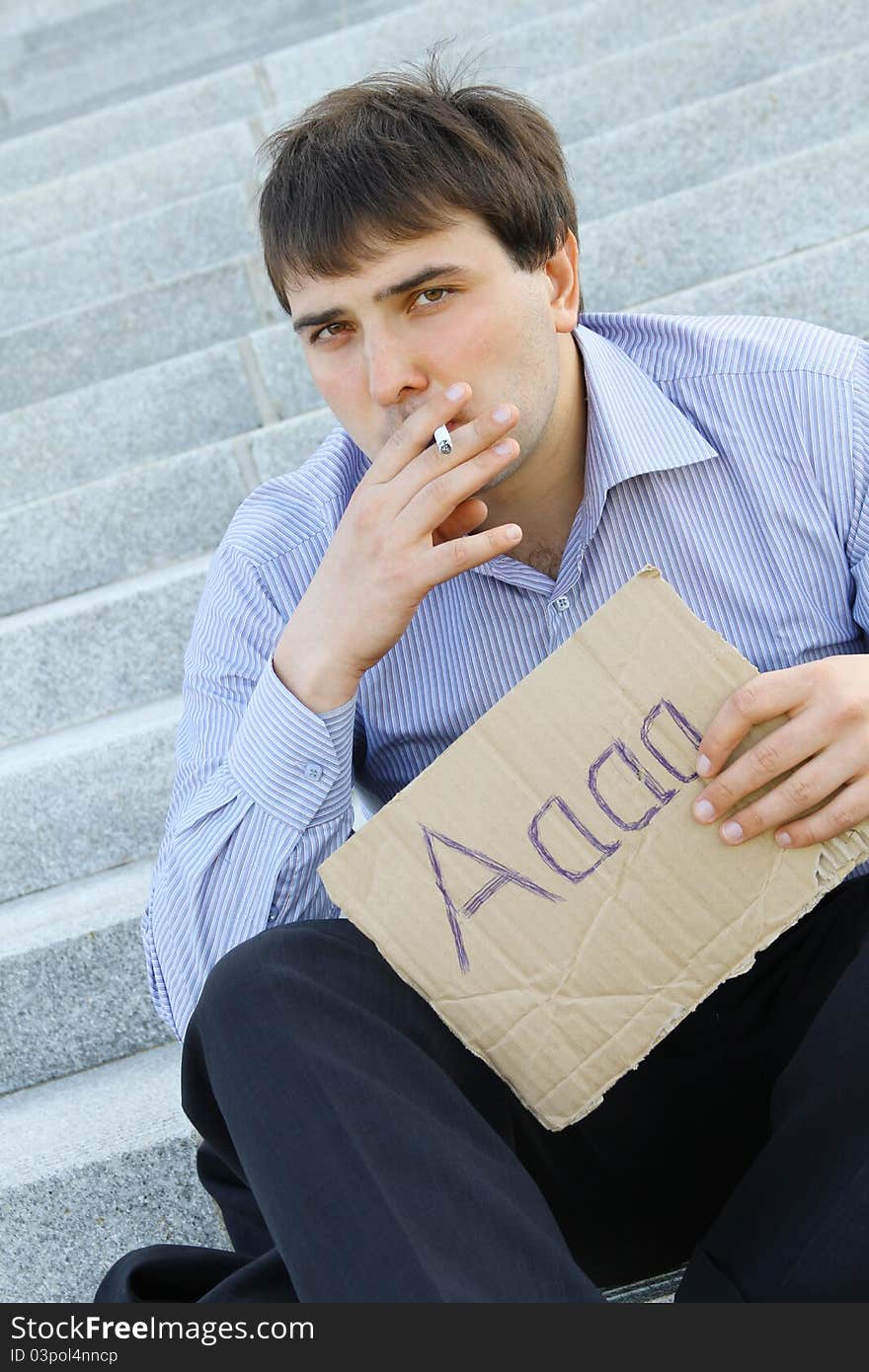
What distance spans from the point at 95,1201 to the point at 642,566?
0.88 metres

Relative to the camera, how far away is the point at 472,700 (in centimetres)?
126

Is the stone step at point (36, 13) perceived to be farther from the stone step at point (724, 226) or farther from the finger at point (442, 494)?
the finger at point (442, 494)

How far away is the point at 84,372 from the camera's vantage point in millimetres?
2645

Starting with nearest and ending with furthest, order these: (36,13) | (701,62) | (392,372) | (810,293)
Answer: (392,372) < (810,293) < (701,62) < (36,13)

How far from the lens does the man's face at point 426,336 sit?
3.90 feet

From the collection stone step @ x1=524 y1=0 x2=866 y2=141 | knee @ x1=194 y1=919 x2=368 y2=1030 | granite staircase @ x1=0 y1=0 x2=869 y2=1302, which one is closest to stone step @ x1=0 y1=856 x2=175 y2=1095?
granite staircase @ x1=0 y1=0 x2=869 y2=1302

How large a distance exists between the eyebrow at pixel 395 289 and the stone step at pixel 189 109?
246cm

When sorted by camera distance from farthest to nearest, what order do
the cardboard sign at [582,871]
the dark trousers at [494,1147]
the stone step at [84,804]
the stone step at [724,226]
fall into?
the stone step at [724,226]
the stone step at [84,804]
the cardboard sign at [582,871]
the dark trousers at [494,1147]

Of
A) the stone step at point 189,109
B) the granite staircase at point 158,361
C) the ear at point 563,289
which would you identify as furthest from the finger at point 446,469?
the stone step at point 189,109

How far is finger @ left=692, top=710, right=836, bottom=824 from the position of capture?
3.12 ft

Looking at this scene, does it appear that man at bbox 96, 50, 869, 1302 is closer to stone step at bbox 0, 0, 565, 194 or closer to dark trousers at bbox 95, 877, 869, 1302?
dark trousers at bbox 95, 877, 869, 1302

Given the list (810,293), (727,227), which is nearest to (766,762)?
(810,293)

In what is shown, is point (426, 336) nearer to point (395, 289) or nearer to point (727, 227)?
point (395, 289)

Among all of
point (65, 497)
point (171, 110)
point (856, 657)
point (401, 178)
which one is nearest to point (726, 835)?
point (856, 657)
